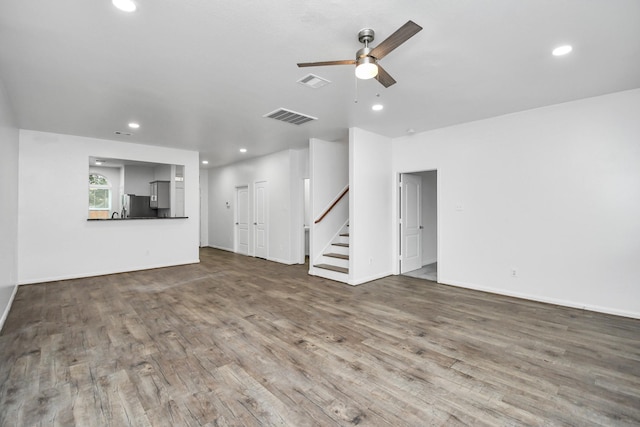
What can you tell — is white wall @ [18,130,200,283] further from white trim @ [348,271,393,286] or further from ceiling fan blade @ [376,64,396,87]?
ceiling fan blade @ [376,64,396,87]

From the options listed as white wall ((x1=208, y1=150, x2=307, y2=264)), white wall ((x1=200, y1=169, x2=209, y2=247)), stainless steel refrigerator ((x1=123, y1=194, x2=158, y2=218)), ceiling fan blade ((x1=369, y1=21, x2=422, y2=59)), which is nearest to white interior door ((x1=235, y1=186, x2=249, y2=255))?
white wall ((x1=208, y1=150, x2=307, y2=264))

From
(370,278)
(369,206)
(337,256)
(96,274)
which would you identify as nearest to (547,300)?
(370,278)

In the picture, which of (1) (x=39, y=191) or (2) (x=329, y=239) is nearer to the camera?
(1) (x=39, y=191)

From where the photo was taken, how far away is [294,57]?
2.84 metres

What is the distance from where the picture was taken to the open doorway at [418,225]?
610 cm

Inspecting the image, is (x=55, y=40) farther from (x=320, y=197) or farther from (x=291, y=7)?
(x=320, y=197)

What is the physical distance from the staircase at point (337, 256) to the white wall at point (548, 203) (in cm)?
176

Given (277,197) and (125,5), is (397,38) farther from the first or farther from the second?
(277,197)

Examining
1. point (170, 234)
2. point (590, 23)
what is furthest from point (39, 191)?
point (590, 23)

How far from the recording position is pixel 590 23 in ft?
7.72

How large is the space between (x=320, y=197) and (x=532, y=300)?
4.04 meters

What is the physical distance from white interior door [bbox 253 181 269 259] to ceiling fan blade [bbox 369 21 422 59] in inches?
245

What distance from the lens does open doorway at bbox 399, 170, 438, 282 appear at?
610 cm

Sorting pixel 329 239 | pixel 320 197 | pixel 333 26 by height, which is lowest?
pixel 329 239
